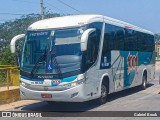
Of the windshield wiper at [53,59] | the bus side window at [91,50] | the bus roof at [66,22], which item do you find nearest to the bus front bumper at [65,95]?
the windshield wiper at [53,59]

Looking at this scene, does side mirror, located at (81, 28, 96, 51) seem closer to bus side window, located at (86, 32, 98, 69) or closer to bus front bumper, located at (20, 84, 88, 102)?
bus side window, located at (86, 32, 98, 69)

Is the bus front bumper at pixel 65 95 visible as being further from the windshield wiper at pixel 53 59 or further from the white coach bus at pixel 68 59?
the windshield wiper at pixel 53 59

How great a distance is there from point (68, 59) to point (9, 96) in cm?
374

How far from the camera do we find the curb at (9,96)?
1312cm

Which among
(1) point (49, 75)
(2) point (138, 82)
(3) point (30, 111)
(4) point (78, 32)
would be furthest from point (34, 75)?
(2) point (138, 82)

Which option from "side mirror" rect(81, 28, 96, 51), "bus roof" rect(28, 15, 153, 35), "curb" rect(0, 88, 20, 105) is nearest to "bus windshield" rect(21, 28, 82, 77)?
"bus roof" rect(28, 15, 153, 35)

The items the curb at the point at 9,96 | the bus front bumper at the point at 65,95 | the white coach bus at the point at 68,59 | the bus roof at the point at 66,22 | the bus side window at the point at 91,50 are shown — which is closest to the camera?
the bus front bumper at the point at 65,95

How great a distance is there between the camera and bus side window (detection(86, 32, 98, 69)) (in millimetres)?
11508

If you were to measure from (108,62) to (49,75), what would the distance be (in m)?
3.18

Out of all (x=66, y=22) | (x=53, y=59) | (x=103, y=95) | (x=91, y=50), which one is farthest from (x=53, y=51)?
(x=103, y=95)

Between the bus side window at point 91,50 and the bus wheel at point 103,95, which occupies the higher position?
the bus side window at point 91,50

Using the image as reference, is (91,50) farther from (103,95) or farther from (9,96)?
(9,96)

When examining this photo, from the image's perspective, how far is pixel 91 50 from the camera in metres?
11.8

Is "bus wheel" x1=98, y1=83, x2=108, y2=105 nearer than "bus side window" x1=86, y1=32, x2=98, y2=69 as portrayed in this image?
No
